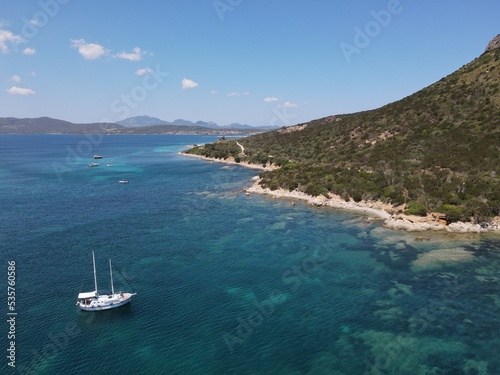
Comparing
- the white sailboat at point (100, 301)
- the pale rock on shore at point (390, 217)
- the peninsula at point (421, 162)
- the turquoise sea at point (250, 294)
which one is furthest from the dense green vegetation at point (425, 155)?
the white sailboat at point (100, 301)

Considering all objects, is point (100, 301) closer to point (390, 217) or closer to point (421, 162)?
point (390, 217)

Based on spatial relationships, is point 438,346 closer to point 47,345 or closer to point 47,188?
point 47,345

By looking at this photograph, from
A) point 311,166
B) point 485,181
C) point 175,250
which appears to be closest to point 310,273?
point 175,250

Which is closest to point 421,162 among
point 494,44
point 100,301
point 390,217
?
point 390,217

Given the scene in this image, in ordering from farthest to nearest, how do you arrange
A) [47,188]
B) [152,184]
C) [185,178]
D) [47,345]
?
[185,178]
[152,184]
[47,188]
[47,345]

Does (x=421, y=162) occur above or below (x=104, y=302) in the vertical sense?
above

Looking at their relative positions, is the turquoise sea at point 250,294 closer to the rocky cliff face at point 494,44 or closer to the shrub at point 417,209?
the shrub at point 417,209

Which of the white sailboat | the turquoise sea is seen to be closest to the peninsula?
the turquoise sea
